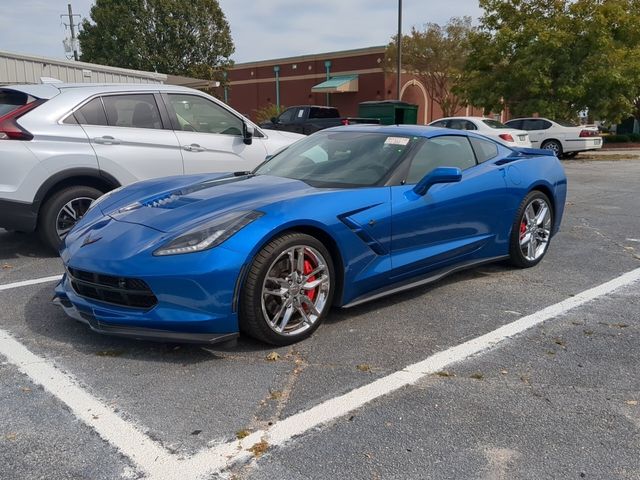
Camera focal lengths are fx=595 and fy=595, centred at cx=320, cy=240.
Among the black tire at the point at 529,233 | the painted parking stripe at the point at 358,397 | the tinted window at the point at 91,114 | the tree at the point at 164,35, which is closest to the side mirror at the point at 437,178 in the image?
the painted parking stripe at the point at 358,397

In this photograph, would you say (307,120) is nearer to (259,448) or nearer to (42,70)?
(42,70)

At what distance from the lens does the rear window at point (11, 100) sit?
563 cm

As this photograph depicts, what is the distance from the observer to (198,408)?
9.48ft

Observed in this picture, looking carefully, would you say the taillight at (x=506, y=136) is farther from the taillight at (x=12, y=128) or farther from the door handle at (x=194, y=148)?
the taillight at (x=12, y=128)

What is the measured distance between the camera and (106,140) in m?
5.96

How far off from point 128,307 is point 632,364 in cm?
293

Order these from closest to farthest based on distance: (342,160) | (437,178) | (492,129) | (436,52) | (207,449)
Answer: (207,449) → (437,178) → (342,160) → (492,129) → (436,52)

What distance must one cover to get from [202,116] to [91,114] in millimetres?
1279

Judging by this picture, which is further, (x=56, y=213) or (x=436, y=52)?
(x=436, y=52)

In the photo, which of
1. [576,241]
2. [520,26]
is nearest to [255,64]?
[520,26]

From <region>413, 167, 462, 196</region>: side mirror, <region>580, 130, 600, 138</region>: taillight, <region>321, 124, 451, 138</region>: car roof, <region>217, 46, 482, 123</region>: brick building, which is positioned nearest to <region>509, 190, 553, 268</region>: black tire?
<region>321, 124, 451, 138</region>: car roof

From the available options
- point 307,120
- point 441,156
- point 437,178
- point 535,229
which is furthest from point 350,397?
point 307,120

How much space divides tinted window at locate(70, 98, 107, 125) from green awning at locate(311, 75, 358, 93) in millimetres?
29381

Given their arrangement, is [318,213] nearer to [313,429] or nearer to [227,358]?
A: [227,358]
